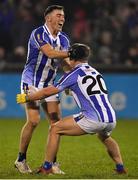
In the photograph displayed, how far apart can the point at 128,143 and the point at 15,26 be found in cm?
689

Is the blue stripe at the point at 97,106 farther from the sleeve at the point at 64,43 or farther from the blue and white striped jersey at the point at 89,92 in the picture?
the sleeve at the point at 64,43

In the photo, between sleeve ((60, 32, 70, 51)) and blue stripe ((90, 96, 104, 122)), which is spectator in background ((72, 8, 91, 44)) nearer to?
sleeve ((60, 32, 70, 51))

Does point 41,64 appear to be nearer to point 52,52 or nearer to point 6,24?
point 52,52

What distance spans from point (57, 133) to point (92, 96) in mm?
654

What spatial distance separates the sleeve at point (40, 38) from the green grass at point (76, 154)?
1753 millimetres

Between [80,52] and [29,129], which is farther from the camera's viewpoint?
[29,129]

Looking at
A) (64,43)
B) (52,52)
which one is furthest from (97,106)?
(64,43)

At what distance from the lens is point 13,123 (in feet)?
55.4

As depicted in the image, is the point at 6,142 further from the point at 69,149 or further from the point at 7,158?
the point at 7,158

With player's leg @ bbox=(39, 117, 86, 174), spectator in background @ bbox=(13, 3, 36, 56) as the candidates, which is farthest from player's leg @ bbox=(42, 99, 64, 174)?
spectator in background @ bbox=(13, 3, 36, 56)

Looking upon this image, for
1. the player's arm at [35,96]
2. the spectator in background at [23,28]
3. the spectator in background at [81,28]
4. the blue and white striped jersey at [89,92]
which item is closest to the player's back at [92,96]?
the blue and white striped jersey at [89,92]

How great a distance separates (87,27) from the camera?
64.5ft

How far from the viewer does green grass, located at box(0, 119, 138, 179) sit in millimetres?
9289

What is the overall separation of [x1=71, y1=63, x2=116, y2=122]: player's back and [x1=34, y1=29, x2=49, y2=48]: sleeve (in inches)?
36.3
